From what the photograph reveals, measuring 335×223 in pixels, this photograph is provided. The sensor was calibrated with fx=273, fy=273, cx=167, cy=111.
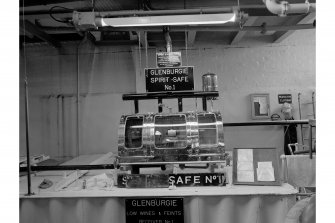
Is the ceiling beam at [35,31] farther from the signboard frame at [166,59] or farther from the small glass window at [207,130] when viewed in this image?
the small glass window at [207,130]

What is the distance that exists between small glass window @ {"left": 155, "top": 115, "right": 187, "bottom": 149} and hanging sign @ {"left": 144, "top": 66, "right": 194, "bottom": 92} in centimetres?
41

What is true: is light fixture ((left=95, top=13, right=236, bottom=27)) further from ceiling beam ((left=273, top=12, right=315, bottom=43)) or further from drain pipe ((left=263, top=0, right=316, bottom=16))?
ceiling beam ((left=273, top=12, right=315, bottom=43))

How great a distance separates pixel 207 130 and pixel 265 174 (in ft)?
2.91

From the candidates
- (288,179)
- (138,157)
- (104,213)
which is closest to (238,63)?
(288,179)

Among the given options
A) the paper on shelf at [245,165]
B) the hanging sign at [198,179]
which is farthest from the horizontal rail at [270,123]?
the hanging sign at [198,179]

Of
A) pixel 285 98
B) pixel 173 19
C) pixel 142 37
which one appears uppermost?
pixel 142 37

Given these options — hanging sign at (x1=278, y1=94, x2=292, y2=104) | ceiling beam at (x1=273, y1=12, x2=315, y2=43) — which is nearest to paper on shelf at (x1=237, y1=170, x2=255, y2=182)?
ceiling beam at (x1=273, y1=12, x2=315, y2=43)

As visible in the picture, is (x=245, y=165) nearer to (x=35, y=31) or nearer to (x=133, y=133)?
(x=133, y=133)

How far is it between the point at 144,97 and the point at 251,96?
454 cm

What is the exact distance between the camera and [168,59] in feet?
13.0

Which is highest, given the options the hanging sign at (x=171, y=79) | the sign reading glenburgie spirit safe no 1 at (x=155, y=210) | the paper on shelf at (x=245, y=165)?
the hanging sign at (x=171, y=79)

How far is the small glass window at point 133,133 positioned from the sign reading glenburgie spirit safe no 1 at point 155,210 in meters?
0.76

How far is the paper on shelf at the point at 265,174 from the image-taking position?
3221mm

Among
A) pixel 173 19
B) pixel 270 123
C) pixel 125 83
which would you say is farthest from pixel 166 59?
pixel 270 123
